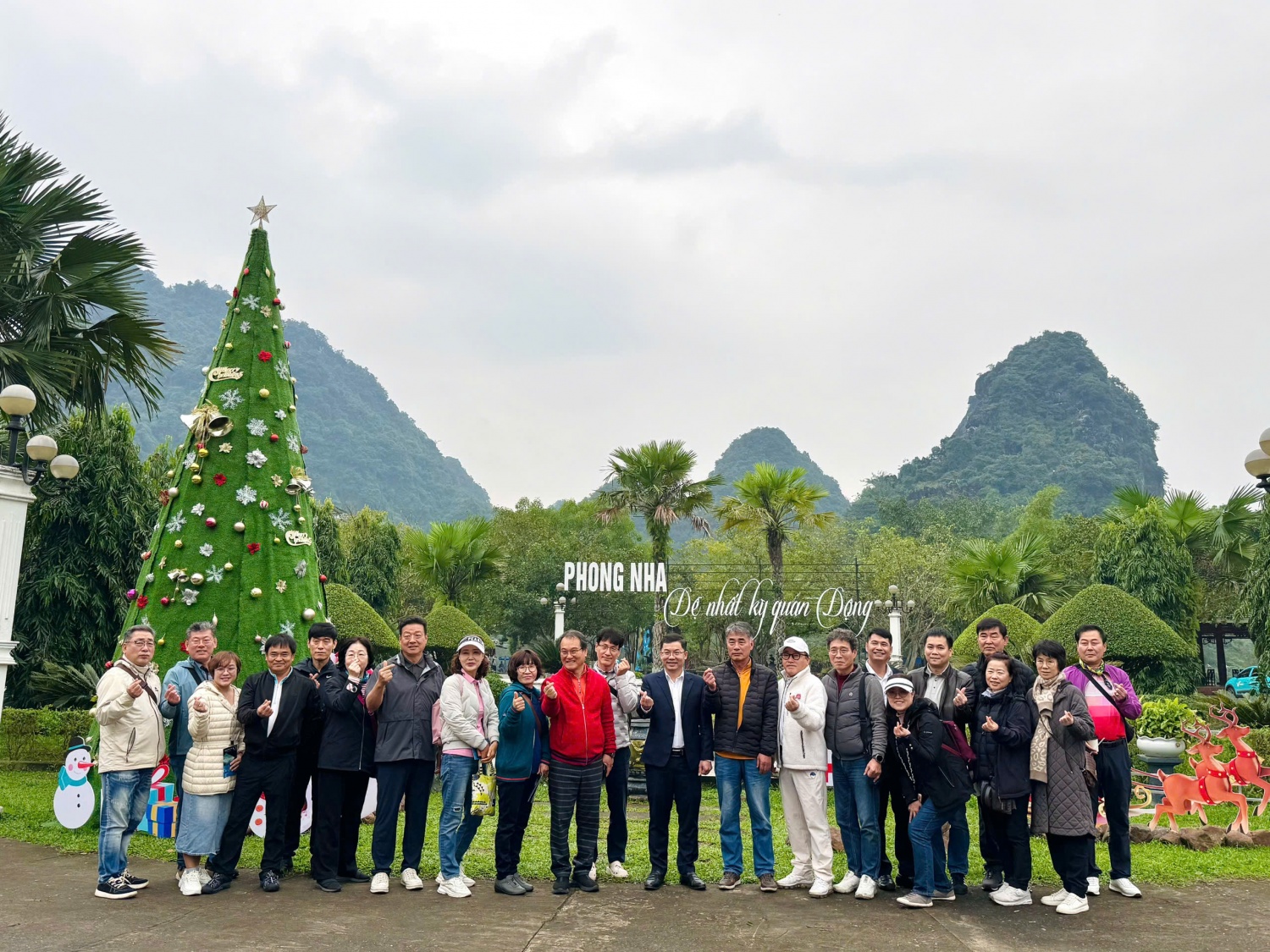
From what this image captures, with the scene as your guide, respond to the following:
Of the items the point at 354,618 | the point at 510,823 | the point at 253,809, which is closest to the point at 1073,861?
the point at 510,823

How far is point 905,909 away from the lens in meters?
5.25

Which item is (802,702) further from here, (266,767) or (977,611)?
(977,611)

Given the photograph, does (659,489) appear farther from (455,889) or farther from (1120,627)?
(455,889)

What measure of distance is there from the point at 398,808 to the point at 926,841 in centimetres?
306

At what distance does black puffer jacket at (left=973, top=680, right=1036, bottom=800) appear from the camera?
17.5 feet

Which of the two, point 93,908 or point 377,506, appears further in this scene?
point 377,506

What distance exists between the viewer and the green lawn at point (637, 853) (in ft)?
20.0

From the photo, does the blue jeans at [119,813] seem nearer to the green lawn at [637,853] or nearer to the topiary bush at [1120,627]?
the green lawn at [637,853]

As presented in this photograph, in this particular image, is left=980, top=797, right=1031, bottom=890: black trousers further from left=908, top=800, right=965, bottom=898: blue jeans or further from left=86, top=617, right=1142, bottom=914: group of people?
left=908, top=800, right=965, bottom=898: blue jeans

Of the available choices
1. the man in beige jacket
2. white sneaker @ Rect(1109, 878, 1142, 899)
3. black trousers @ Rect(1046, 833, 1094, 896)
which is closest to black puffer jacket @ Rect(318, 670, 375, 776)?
the man in beige jacket

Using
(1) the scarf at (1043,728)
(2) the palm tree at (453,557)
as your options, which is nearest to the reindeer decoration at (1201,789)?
(1) the scarf at (1043,728)

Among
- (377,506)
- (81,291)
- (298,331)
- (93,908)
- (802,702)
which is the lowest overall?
(93,908)

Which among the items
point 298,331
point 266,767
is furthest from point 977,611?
point 298,331

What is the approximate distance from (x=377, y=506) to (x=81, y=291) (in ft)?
379
